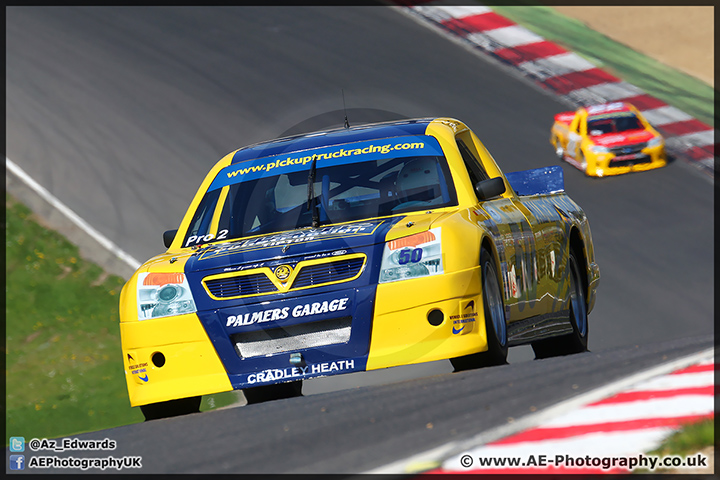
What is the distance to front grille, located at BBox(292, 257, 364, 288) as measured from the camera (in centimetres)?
614

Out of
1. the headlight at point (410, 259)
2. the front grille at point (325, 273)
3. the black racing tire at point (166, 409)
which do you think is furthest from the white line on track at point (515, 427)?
the black racing tire at point (166, 409)

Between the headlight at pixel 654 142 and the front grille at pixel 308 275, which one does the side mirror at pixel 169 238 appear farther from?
the headlight at pixel 654 142

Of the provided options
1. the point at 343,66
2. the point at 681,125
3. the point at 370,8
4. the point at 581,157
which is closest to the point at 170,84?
the point at 343,66

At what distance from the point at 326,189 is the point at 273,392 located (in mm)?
2182

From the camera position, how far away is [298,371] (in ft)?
20.3

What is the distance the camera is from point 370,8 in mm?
25578

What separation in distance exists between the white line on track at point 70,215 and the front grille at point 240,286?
8074 mm

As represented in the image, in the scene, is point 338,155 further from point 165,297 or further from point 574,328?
point 574,328

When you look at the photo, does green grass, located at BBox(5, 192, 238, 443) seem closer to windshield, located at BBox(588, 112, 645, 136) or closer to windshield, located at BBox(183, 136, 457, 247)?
windshield, located at BBox(183, 136, 457, 247)

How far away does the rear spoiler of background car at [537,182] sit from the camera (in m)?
8.70

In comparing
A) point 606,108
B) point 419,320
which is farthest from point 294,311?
point 606,108

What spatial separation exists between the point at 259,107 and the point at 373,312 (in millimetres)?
15330

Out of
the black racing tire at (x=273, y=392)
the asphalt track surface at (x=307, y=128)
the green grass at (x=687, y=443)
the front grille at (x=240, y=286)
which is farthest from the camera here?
the black racing tire at (x=273, y=392)

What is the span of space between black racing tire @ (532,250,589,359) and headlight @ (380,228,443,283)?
8.37 feet
